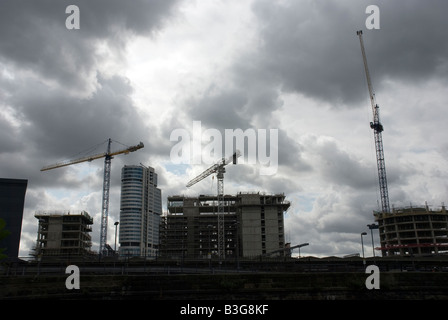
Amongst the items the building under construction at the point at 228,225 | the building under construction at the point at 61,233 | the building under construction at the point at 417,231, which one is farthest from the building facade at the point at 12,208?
the building under construction at the point at 417,231

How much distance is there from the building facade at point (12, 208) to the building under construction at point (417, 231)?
424 ft

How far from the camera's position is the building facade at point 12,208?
131 meters

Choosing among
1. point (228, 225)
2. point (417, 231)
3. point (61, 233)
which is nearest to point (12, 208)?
point (61, 233)

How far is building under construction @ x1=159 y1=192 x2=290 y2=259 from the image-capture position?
464 feet

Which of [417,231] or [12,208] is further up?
[12,208]

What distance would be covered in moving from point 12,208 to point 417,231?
140196 mm

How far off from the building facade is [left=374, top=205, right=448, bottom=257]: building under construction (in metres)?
129

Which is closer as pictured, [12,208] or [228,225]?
[12,208]

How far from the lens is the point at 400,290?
1275 inches

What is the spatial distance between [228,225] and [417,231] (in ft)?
229

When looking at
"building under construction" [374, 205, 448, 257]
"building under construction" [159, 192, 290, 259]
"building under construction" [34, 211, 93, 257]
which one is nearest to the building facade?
"building under construction" [34, 211, 93, 257]

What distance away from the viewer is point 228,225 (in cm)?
15638

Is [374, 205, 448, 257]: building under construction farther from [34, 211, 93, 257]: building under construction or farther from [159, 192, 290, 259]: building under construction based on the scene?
[34, 211, 93, 257]: building under construction

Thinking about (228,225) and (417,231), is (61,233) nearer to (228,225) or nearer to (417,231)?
(228,225)
